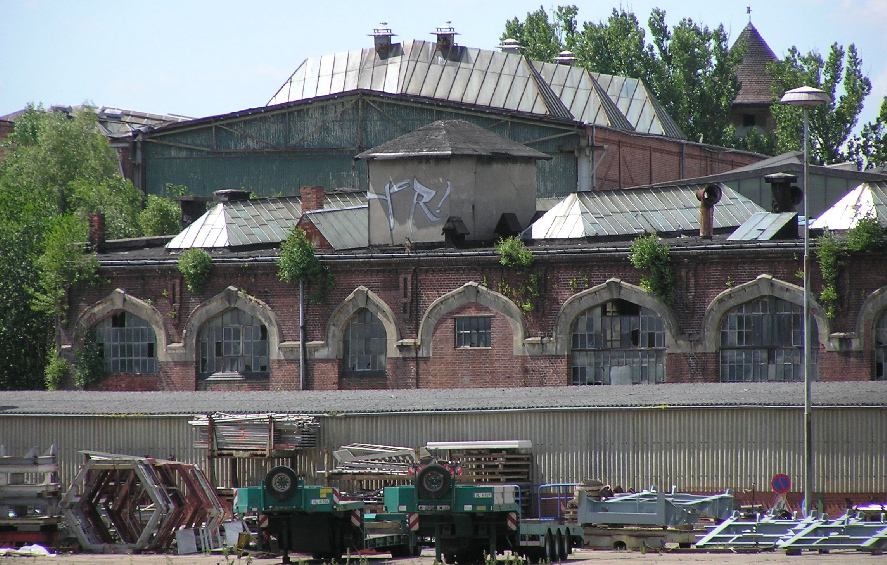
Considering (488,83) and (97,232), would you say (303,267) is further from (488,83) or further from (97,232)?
(488,83)

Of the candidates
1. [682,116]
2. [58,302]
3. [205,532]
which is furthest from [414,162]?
[682,116]

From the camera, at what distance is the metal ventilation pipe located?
133 ft

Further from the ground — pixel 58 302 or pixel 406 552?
pixel 58 302

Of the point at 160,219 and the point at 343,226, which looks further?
the point at 160,219

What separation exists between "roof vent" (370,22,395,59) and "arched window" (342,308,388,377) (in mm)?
26712

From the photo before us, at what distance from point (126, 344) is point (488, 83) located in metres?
24.0

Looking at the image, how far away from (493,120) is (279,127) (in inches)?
328

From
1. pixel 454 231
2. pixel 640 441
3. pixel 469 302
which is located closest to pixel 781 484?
pixel 640 441

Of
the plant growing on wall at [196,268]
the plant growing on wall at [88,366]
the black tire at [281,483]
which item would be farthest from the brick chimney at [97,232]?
the black tire at [281,483]

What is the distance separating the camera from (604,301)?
38.7 meters

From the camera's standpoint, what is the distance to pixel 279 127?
56000mm

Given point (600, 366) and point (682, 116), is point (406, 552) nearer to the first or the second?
point (600, 366)

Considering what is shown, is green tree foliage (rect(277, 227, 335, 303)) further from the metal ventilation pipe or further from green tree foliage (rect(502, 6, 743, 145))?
green tree foliage (rect(502, 6, 743, 145))

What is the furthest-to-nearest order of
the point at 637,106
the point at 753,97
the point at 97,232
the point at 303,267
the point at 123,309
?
1. the point at 753,97
2. the point at 637,106
3. the point at 97,232
4. the point at 123,309
5. the point at 303,267
